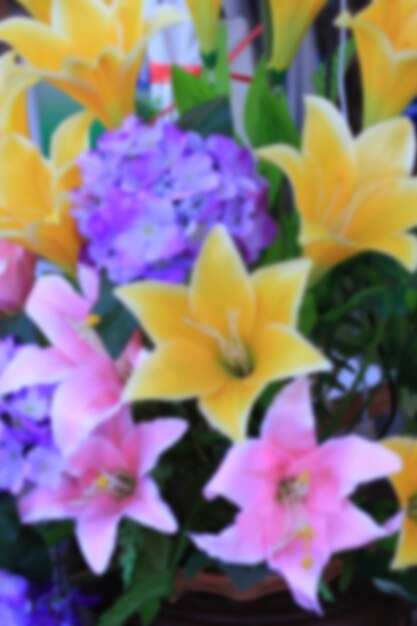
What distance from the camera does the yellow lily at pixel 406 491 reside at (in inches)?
14.2

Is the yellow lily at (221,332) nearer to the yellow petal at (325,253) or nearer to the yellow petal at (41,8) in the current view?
the yellow petal at (325,253)

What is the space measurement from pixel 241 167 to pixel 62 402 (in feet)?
0.41

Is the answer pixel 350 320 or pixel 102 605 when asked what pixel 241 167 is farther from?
pixel 102 605

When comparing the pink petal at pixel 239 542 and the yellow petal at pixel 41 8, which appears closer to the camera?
the pink petal at pixel 239 542

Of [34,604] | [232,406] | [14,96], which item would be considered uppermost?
[14,96]

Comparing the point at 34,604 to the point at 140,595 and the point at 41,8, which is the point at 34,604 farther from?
the point at 41,8

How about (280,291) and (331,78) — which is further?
(331,78)

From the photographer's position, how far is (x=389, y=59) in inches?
15.5

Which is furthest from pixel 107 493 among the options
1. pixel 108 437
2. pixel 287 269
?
pixel 287 269

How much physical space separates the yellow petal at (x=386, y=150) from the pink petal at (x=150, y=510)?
0.16 meters

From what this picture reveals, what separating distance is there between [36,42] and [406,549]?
0.97 ft

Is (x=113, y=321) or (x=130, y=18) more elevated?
(x=130, y=18)

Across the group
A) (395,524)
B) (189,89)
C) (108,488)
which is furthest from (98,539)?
(189,89)

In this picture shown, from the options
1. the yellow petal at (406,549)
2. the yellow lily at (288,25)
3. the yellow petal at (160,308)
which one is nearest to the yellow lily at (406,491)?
the yellow petal at (406,549)
